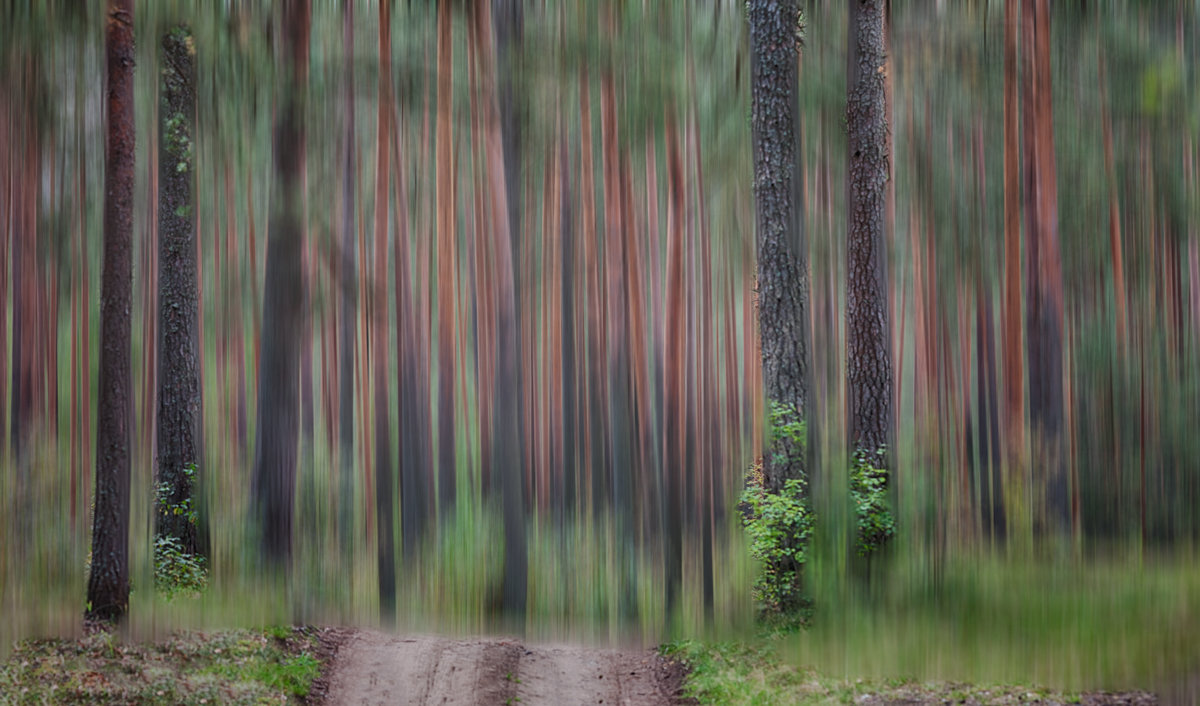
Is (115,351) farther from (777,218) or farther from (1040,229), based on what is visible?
(1040,229)

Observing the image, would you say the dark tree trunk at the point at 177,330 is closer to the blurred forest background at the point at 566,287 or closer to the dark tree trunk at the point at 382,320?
the blurred forest background at the point at 566,287

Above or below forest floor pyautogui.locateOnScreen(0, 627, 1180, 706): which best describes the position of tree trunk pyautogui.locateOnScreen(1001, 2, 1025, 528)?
above

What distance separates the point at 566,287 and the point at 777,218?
27.8 feet

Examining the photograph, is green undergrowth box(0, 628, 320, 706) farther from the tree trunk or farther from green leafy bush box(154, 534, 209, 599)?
the tree trunk

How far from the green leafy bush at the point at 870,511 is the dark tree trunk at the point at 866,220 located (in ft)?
1.86

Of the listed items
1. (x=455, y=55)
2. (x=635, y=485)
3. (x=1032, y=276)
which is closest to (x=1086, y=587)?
(x=1032, y=276)

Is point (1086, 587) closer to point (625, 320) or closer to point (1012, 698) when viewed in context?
point (1012, 698)

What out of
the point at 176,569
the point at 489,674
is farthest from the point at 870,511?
the point at 176,569

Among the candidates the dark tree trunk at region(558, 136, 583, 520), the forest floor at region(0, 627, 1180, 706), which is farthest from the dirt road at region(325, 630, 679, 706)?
the dark tree trunk at region(558, 136, 583, 520)

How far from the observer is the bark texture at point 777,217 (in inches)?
343

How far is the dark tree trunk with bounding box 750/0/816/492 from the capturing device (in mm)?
8719

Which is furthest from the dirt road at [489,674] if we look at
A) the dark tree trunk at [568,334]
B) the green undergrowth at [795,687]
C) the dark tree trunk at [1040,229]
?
the dark tree trunk at [1040,229]

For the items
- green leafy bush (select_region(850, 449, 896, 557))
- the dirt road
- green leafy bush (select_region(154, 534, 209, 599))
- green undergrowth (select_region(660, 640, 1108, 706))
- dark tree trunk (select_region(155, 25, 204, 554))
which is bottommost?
the dirt road

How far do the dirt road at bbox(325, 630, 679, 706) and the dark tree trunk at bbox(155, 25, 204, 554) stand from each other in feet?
8.82
